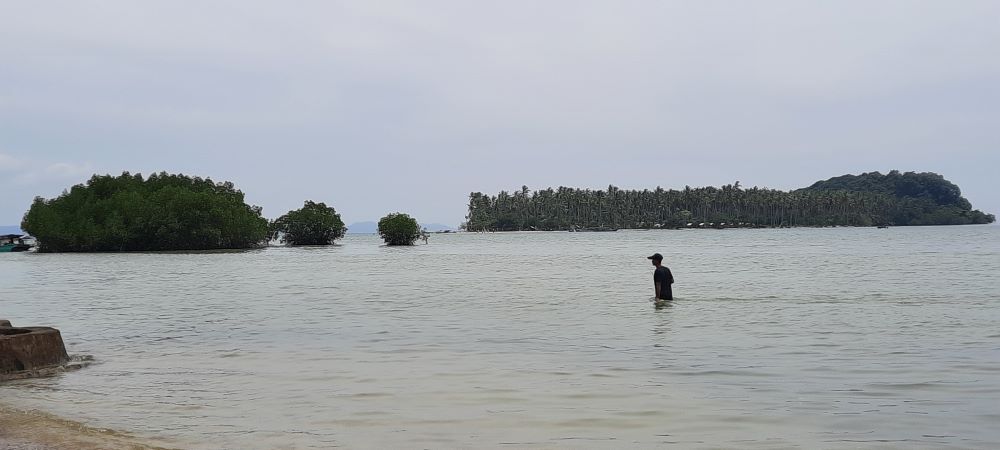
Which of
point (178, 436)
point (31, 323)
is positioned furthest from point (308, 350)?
point (31, 323)

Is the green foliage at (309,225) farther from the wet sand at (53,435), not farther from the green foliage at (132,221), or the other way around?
the wet sand at (53,435)

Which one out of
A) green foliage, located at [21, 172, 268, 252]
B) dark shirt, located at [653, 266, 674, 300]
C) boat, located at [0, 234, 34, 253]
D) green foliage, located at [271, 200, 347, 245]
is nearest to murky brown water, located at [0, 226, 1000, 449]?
dark shirt, located at [653, 266, 674, 300]

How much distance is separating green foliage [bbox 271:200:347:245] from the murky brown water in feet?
326

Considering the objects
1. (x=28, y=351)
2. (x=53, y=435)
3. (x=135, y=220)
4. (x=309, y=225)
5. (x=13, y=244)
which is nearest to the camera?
(x=53, y=435)

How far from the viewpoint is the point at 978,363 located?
13562 mm

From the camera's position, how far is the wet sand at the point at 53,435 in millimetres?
7797

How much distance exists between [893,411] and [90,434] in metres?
9.23

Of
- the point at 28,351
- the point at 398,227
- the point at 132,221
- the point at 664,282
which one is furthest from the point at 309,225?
the point at 28,351

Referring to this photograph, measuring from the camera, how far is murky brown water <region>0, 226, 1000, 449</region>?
9.10 meters

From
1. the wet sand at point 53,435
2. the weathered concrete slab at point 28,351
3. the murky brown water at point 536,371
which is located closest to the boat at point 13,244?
the murky brown water at point 536,371

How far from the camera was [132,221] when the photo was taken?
103 metres

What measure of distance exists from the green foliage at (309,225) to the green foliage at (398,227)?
793 cm

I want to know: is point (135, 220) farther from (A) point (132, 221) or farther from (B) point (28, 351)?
(B) point (28, 351)

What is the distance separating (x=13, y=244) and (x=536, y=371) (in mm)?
123845
